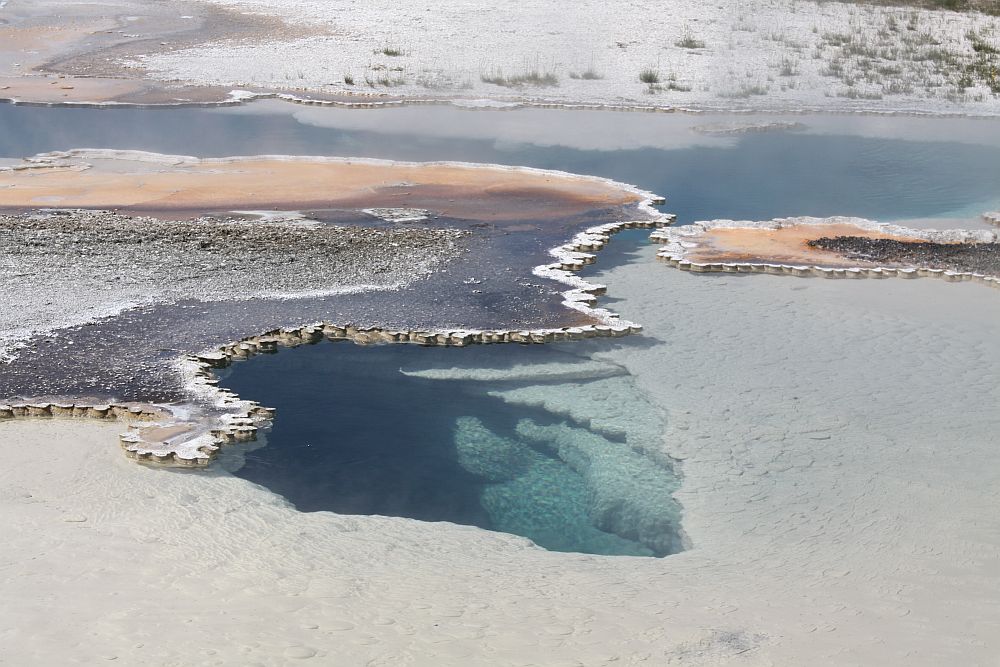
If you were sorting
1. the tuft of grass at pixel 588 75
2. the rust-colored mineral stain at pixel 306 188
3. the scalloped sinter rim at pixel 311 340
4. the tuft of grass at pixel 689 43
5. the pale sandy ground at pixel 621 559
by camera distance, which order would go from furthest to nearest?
the tuft of grass at pixel 689 43 → the tuft of grass at pixel 588 75 → the rust-colored mineral stain at pixel 306 188 → the scalloped sinter rim at pixel 311 340 → the pale sandy ground at pixel 621 559

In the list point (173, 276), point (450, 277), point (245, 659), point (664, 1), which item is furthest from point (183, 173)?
point (664, 1)

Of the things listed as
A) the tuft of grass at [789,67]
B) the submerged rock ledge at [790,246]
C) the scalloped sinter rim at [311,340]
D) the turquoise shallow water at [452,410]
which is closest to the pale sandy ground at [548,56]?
the tuft of grass at [789,67]

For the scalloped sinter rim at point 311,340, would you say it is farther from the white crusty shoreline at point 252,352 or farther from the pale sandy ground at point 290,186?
the pale sandy ground at point 290,186

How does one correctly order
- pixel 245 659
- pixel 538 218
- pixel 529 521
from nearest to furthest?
1. pixel 245 659
2. pixel 529 521
3. pixel 538 218

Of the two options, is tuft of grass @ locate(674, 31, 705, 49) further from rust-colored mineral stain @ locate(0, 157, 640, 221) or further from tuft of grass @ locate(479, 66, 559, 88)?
rust-colored mineral stain @ locate(0, 157, 640, 221)

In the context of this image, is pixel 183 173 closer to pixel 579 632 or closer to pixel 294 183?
pixel 294 183

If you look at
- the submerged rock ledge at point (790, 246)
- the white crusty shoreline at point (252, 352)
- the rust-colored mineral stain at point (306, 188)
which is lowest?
the white crusty shoreline at point (252, 352)
